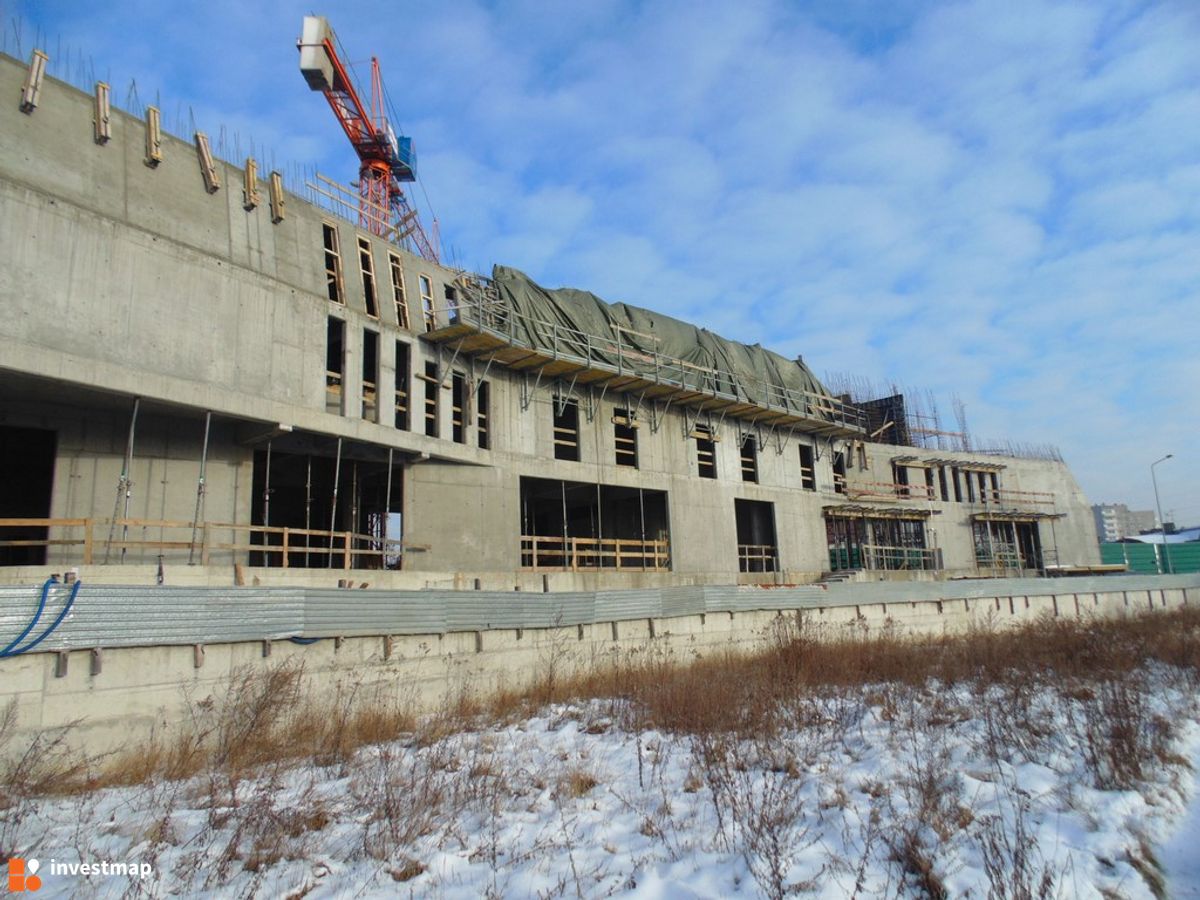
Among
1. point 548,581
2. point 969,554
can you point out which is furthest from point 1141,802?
point 969,554

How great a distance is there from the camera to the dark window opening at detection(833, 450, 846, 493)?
110 ft

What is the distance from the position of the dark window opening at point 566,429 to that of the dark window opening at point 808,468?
11676 mm

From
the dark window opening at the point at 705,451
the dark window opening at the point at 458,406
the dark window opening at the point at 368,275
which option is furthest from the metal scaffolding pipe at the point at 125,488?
the dark window opening at the point at 705,451

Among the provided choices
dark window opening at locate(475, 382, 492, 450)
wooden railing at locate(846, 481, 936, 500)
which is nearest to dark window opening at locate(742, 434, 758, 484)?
wooden railing at locate(846, 481, 936, 500)

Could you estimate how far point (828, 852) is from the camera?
5727mm

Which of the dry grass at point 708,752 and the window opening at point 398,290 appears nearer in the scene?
the dry grass at point 708,752

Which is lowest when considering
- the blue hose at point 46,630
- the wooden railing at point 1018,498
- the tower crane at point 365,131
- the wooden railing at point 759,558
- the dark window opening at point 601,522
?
the blue hose at point 46,630

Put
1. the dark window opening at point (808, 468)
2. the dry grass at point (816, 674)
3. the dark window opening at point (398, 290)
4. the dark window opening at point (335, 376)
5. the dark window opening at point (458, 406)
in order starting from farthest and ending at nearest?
the dark window opening at point (808, 468)
the dark window opening at point (458, 406)
the dark window opening at point (398, 290)
the dark window opening at point (335, 376)
the dry grass at point (816, 674)

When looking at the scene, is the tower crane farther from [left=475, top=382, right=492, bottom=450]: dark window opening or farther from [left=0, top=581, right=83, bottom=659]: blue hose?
[left=0, top=581, right=83, bottom=659]: blue hose

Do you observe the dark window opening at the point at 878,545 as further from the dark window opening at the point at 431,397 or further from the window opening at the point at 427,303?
the window opening at the point at 427,303

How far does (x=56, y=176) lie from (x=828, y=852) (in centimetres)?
1682

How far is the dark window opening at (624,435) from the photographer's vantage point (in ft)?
85.8
